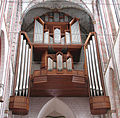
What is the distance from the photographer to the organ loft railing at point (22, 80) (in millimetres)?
11055

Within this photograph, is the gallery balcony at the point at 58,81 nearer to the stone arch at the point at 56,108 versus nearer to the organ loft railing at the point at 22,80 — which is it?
the organ loft railing at the point at 22,80

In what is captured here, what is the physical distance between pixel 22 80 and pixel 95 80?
389 cm

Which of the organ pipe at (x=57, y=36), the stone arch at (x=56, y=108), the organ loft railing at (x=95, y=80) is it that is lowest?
the stone arch at (x=56, y=108)

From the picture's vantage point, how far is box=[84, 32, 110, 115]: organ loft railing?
11281 mm

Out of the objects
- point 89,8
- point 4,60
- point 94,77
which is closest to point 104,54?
point 94,77

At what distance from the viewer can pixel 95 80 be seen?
12.0 m

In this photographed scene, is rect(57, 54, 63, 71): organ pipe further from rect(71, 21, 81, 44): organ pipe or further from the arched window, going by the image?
rect(71, 21, 81, 44): organ pipe

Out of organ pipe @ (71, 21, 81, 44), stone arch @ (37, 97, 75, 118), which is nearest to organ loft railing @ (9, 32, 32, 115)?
stone arch @ (37, 97, 75, 118)

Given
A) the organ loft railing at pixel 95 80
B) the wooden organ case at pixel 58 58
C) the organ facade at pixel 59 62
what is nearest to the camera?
the organ facade at pixel 59 62

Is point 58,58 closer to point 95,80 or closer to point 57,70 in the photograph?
point 57,70

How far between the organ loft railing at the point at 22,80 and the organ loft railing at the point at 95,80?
339 cm

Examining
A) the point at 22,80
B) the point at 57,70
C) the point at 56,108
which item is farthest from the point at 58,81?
the point at 56,108

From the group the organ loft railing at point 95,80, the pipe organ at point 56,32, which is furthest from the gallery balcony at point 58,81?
the pipe organ at point 56,32

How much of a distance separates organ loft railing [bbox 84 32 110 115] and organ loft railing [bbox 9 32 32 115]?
3.39 metres
